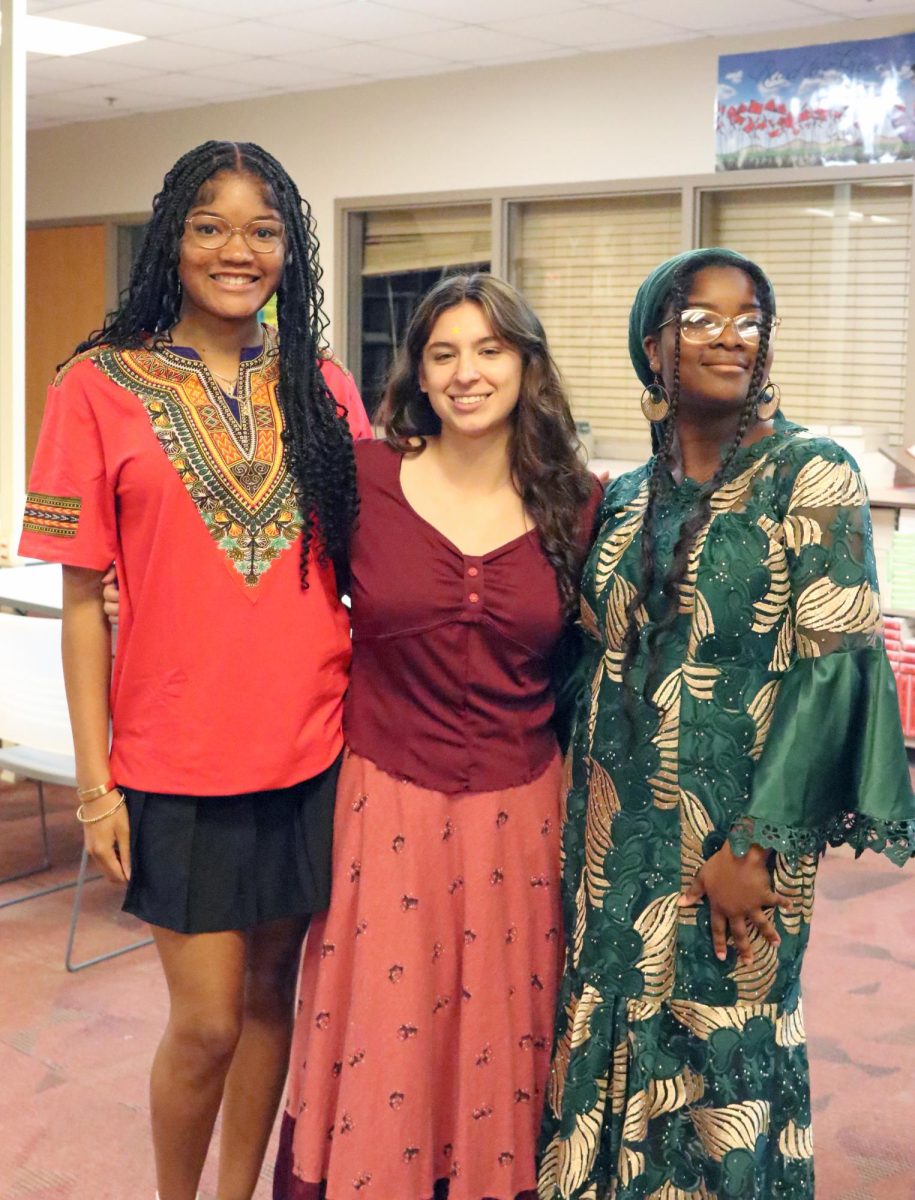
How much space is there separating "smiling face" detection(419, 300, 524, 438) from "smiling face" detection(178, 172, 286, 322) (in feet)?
0.88

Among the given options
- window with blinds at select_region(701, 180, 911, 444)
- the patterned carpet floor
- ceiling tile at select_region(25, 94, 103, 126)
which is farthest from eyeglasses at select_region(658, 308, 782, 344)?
ceiling tile at select_region(25, 94, 103, 126)

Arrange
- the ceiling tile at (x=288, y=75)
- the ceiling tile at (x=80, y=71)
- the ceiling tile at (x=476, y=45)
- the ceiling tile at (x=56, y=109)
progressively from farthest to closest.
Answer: the ceiling tile at (x=56, y=109), the ceiling tile at (x=80, y=71), the ceiling tile at (x=288, y=75), the ceiling tile at (x=476, y=45)

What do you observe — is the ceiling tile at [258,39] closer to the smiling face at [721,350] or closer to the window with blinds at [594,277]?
the window with blinds at [594,277]

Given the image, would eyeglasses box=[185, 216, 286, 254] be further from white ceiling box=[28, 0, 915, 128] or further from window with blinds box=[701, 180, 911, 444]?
window with blinds box=[701, 180, 911, 444]

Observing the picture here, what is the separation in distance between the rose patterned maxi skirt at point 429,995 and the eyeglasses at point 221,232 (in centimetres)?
73

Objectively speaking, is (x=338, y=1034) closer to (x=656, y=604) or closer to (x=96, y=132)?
(x=656, y=604)

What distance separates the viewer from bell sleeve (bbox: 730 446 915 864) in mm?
1728

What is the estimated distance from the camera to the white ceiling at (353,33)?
19.7 feet

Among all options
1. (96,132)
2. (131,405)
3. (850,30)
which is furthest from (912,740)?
(96,132)

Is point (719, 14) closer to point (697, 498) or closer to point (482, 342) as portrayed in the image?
point (482, 342)

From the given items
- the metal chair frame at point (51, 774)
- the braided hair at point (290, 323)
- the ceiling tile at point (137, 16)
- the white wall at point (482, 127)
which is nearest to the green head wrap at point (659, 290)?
the braided hair at point (290, 323)

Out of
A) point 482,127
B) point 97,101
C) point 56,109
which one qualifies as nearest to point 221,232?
point 482,127

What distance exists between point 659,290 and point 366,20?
16.5 ft

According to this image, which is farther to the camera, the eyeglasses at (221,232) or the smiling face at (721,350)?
the eyeglasses at (221,232)
